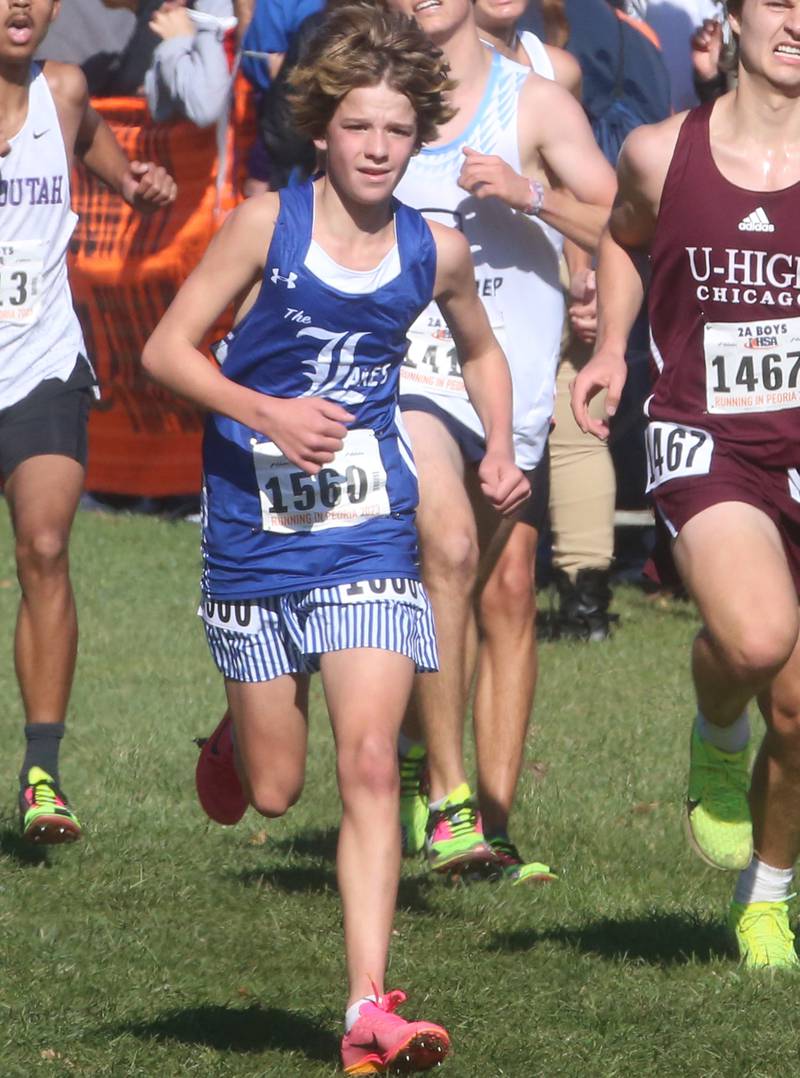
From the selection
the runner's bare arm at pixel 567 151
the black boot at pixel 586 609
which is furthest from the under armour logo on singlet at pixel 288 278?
the black boot at pixel 586 609

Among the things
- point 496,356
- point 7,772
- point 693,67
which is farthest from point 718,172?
point 693,67

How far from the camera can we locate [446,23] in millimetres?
6605

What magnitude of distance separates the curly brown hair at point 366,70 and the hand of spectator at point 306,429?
851 mm

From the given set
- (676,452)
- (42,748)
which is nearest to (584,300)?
(676,452)

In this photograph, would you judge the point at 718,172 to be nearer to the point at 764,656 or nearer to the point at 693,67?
the point at 764,656

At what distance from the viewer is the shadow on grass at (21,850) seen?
21.3 ft

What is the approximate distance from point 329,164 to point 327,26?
1.32ft

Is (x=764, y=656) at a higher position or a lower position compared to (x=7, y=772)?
higher

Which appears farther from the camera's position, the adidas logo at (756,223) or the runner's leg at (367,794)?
the adidas logo at (756,223)

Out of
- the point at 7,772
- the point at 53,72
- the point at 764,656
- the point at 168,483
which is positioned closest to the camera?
the point at 764,656

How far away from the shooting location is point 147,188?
7051 millimetres

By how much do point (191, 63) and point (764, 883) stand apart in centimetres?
702

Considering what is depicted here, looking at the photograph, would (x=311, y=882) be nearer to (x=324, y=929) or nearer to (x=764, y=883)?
(x=324, y=929)

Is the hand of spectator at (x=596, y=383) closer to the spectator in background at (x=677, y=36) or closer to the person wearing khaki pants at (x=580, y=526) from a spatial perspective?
the person wearing khaki pants at (x=580, y=526)
